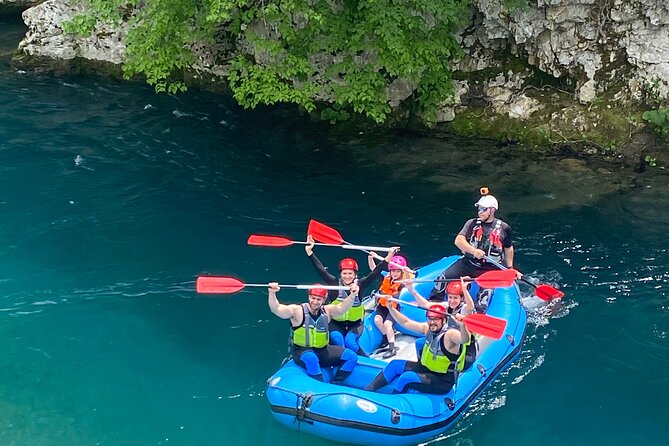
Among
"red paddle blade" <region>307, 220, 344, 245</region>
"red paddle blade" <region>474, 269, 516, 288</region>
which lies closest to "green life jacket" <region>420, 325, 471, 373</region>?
"red paddle blade" <region>474, 269, 516, 288</region>

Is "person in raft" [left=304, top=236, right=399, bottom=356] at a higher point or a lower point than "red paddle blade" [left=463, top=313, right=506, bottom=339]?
lower

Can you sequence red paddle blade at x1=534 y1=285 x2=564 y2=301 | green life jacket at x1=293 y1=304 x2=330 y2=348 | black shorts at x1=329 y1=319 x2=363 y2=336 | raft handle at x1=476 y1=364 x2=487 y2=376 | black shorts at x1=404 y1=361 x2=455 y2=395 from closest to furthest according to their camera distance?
1. black shorts at x1=404 y1=361 x2=455 y2=395
2. green life jacket at x1=293 y1=304 x2=330 y2=348
3. raft handle at x1=476 y1=364 x2=487 y2=376
4. black shorts at x1=329 y1=319 x2=363 y2=336
5. red paddle blade at x1=534 y1=285 x2=564 y2=301

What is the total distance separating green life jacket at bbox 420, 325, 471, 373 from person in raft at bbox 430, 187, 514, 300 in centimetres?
193

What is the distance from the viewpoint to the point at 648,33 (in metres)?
14.4

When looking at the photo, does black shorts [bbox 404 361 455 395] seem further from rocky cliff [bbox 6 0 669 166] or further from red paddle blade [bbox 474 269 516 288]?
rocky cliff [bbox 6 0 669 166]

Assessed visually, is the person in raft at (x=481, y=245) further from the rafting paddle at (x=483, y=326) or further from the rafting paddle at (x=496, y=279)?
the rafting paddle at (x=483, y=326)

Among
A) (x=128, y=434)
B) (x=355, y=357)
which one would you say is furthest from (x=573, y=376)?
(x=128, y=434)

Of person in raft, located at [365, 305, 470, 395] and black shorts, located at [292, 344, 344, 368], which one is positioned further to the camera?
black shorts, located at [292, 344, 344, 368]

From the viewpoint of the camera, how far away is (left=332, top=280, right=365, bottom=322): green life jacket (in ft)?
32.1

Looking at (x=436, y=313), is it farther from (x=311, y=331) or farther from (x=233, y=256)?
(x=233, y=256)

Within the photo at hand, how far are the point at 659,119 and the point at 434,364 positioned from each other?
811 centimetres

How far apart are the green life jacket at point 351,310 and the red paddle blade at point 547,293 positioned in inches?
110

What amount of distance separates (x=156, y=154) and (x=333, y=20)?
15.8 ft

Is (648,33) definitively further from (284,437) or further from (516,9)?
(284,437)
